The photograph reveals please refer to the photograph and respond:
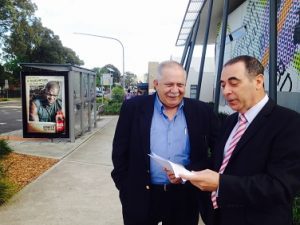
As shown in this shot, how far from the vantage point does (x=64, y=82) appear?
11.1 meters

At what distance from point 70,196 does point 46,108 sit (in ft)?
19.6

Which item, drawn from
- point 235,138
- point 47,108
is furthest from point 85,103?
point 235,138

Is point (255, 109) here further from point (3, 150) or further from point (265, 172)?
point (3, 150)

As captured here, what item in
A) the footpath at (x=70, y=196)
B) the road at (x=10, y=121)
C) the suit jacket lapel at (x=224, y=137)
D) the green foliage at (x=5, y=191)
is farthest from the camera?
the road at (x=10, y=121)

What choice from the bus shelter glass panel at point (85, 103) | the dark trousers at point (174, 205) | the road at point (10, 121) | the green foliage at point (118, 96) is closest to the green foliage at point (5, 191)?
the dark trousers at point (174, 205)

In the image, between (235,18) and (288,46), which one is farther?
(235,18)

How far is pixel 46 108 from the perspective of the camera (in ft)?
37.2

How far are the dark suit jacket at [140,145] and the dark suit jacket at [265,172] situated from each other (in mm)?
758

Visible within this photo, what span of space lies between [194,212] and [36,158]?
6.57 m

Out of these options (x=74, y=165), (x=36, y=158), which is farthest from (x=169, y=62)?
(x=36, y=158)

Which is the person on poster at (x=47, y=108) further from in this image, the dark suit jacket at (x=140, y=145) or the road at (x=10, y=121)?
the dark suit jacket at (x=140, y=145)

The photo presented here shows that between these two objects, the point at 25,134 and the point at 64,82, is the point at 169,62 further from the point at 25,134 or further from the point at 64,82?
the point at 25,134

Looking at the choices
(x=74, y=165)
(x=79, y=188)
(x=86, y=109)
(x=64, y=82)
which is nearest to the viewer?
(x=79, y=188)

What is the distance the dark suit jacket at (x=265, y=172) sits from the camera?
1856 mm
